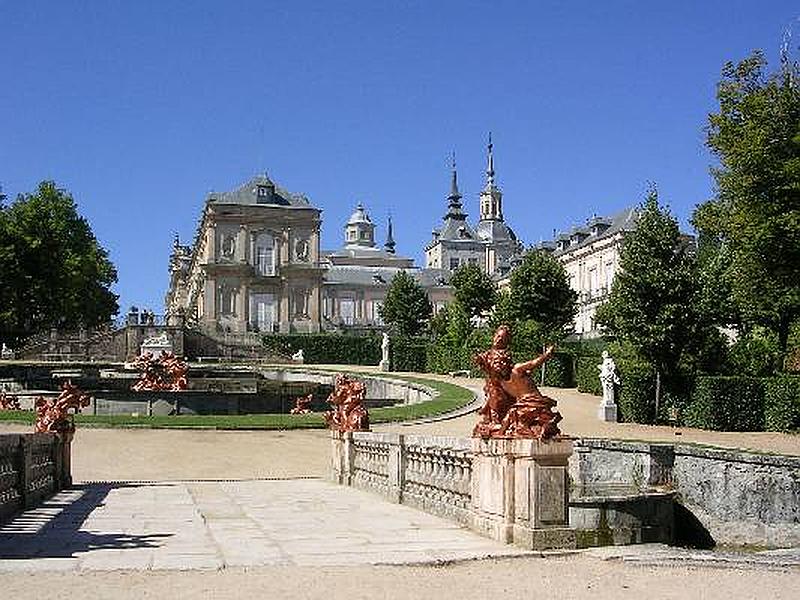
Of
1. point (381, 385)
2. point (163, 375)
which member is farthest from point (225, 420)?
point (381, 385)

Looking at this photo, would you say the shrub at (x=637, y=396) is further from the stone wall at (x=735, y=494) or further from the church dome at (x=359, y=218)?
the church dome at (x=359, y=218)

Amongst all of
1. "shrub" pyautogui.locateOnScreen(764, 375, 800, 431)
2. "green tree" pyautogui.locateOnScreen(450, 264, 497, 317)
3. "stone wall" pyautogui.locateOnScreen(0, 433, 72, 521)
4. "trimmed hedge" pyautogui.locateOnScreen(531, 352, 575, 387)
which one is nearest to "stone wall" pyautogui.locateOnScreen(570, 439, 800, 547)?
"stone wall" pyautogui.locateOnScreen(0, 433, 72, 521)

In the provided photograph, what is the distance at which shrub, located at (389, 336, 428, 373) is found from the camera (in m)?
58.2

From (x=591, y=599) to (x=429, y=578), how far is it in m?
1.35

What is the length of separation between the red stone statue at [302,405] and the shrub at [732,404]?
1324 cm

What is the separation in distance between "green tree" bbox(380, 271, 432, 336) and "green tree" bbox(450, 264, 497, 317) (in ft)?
35.5

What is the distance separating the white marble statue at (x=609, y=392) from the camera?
99.1 feet

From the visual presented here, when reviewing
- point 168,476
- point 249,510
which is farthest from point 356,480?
Result: point 168,476

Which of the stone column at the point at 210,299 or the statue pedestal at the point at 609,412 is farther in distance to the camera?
the stone column at the point at 210,299

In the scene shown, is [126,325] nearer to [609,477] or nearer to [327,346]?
[327,346]

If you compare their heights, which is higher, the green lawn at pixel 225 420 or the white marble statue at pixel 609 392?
the white marble statue at pixel 609 392

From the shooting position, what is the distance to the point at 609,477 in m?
16.9

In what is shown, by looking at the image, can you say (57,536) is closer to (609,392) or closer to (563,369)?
(609,392)

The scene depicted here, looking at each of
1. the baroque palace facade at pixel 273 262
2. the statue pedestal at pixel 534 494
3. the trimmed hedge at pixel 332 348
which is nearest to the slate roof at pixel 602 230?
the baroque palace facade at pixel 273 262
